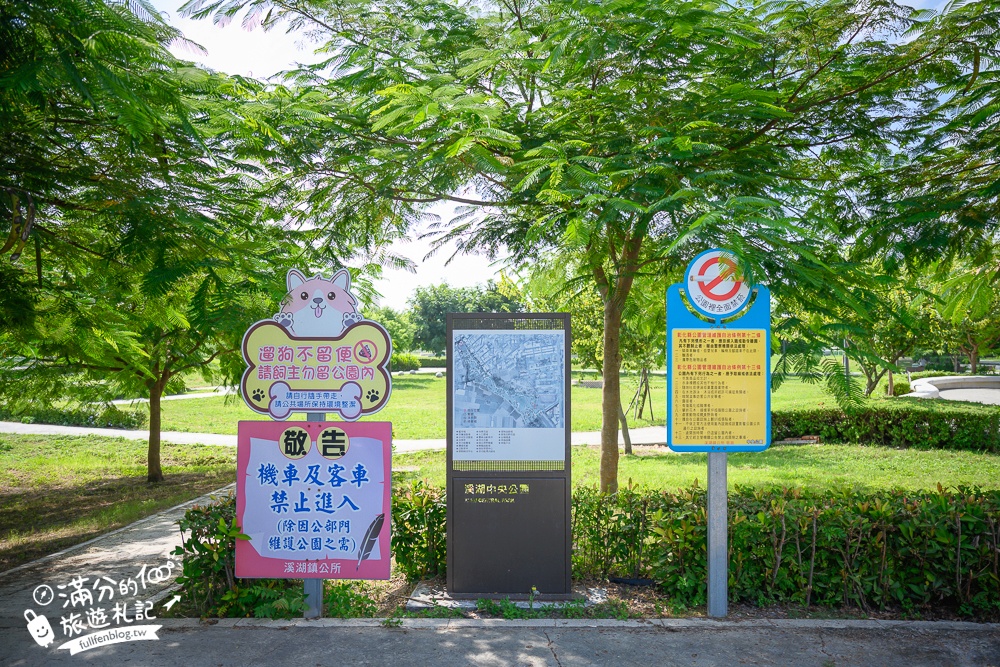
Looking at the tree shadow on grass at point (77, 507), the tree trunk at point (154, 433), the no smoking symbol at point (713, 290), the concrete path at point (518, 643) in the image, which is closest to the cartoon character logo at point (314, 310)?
the concrete path at point (518, 643)

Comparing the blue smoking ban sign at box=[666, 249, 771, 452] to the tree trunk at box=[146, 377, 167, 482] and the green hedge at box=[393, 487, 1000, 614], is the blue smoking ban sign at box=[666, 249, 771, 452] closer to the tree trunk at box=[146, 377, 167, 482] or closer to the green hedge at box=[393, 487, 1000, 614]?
the green hedge at box=[393, 487, 1000, 614]

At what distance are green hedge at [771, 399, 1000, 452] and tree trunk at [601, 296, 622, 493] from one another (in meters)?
8.97

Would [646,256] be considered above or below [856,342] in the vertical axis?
above

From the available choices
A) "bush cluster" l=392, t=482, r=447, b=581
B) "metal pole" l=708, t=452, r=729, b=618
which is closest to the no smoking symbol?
"metal pole" l=708, t=452, r=729, b=618

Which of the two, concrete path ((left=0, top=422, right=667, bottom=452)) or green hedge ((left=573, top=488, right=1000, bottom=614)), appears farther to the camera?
concrete path ((left=0, top=422, right=667, bottom=452))

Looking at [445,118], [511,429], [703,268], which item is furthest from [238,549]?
[703,268]

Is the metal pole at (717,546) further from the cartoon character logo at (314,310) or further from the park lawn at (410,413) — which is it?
the park lawn at (410,413)

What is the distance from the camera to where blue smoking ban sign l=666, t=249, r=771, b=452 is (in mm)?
5125

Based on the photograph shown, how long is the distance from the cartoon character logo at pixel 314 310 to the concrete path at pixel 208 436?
36.6 ft

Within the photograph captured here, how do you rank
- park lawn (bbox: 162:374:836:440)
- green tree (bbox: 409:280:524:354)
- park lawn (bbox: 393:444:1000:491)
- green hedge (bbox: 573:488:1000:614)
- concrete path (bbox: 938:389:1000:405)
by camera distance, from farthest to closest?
green tree (bbox: 409:280:524:354) < concrete path (bbox: 938:389:1000:405) < park lawn (bbox: 162:374:836:440) < park lawn (bbox: 393:444:1000:491) < green hedge (bbox: 573:488:1000:614)

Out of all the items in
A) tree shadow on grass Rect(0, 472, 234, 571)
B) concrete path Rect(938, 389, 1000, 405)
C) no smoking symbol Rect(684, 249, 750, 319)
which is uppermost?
no smoking symbol Rect(684, 249, 750, 319)

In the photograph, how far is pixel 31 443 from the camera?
57.8 ft

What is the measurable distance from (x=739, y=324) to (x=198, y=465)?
43.7 ft

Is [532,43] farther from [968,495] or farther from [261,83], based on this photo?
[968,495]
